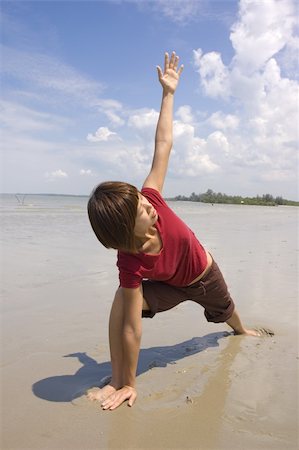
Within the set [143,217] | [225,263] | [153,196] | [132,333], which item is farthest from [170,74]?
[225,263]

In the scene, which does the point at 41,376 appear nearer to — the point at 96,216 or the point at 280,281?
the point at 96,216

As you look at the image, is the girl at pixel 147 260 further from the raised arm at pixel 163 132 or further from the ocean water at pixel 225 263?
the ocean water at pixel 225 263

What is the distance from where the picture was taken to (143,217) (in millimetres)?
2219

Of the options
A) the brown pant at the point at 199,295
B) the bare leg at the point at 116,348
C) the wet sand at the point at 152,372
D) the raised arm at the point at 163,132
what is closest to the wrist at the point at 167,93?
the raised arm at the point at 163,132

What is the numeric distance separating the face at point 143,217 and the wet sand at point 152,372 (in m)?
0.91

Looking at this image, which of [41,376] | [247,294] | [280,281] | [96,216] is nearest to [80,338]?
[41,376]

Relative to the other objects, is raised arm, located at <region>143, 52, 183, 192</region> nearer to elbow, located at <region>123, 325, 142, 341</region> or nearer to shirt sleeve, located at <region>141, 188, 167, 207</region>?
shirt sleeve, located at <region>141, 188, 167, 207</region>

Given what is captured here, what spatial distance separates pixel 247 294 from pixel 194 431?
2632 millimetres

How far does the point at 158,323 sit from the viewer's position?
138 inches

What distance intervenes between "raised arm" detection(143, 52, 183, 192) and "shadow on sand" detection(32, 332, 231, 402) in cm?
114

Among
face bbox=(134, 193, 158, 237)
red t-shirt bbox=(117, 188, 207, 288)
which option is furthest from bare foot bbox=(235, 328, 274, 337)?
face bbox=(134, 193, 158, 237)

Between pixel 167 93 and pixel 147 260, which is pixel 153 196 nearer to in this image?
pixel 147 260

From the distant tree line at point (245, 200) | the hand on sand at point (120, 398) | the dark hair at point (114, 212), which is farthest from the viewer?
the distant tree line at point (245, 200)

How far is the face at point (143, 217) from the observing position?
7.17ft
